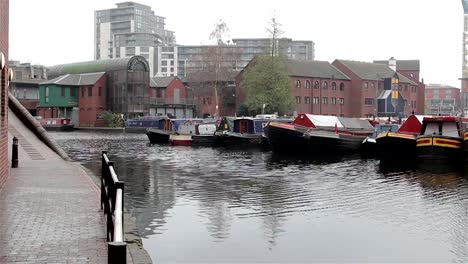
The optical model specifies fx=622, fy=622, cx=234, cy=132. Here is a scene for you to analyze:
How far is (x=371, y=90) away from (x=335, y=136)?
5748 cm

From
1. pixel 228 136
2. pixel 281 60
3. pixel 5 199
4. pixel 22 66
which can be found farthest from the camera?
pixel 22 66

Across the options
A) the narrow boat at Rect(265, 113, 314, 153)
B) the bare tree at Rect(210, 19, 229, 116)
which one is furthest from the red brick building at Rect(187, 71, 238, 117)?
the narrow boat at Rect(265, 113, 314, 153)

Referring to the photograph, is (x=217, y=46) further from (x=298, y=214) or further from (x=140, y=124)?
(x=298, y=214)

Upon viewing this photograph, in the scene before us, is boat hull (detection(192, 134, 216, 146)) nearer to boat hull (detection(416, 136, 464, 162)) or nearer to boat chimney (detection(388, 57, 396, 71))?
boat hull (detection(416, 136, 464, 162))

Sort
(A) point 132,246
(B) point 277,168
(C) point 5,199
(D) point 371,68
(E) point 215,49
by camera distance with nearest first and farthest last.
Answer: (A) point 132,246, (C) point 5,199, (B) point 277,168, (E) point 215,49, (D) point 371,68

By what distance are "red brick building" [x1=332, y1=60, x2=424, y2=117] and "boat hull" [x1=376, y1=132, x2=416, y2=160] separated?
56.6 m

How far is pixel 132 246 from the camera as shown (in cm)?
898

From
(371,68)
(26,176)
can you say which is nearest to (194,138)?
(26,176)

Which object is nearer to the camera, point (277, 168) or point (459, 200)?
point (459, 200)

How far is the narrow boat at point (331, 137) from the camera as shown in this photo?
38.2 metres

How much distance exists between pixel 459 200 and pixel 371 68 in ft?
276

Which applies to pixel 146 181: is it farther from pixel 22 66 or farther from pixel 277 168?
pixel 22 66

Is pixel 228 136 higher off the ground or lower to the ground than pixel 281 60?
lower

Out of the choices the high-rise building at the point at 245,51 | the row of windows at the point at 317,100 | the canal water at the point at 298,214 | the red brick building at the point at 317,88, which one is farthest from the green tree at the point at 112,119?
the canal water at the point at 298,214
